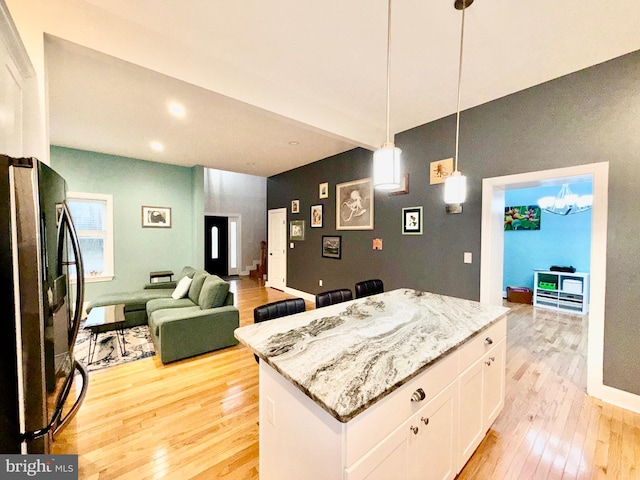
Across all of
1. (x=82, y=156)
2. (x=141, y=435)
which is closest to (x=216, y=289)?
(x=141, y=435)

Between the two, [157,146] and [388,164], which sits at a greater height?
[157,146]

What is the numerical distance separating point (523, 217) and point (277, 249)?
5.47 m

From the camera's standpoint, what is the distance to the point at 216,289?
3037 mm

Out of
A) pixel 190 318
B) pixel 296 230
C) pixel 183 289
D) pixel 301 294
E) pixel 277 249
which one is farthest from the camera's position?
pixel 277 249

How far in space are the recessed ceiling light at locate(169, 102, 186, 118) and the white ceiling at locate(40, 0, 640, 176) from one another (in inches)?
2.5

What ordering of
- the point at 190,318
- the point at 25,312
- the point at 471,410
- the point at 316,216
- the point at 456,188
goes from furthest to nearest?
1. the point at 316,216
2. the point at 190,318
3. the point at 456,188
4. the point at 471,410
5. the point at 25,312

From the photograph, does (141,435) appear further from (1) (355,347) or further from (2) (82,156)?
(2) (82,156)

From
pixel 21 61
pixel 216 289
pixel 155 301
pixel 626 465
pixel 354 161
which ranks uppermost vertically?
pixel 354 161

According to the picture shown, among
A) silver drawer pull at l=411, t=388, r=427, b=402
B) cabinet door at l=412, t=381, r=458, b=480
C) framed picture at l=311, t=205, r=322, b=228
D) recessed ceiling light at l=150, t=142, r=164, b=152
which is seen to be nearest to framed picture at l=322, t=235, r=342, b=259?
framed picture at l=311, t=205, r=322, b=228

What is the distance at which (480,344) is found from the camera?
1542mm

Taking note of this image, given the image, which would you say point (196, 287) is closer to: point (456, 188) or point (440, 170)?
point (456, 188)

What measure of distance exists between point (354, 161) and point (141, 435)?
13.8 ft

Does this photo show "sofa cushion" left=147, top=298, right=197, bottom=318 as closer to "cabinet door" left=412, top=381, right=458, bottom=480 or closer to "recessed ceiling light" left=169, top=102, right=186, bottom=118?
"recessed ceiling light" left=169, top=102, right=186, bottom=118

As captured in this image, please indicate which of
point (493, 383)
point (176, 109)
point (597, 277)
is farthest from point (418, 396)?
point (176, 109)
